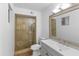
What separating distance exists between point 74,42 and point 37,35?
0.96m

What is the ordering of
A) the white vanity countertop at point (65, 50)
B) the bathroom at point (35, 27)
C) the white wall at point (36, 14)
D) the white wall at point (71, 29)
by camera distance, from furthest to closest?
the white wall at point (36, 14), the bathroom at point (35, 27), the white wall at point (71, 29), the white vanity countertop at point (65, 50)

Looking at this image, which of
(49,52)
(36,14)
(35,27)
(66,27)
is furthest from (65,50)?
(36,14)

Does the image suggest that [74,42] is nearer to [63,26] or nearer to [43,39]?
[63,26]

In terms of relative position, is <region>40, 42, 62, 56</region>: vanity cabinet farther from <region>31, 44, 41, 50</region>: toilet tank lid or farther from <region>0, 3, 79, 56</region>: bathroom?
<region>31, 44, 41, 50</region>: toilet tank lid

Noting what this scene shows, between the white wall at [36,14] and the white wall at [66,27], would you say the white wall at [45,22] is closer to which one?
the white wall at [66,27]

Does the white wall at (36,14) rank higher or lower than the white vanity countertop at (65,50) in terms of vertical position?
higher

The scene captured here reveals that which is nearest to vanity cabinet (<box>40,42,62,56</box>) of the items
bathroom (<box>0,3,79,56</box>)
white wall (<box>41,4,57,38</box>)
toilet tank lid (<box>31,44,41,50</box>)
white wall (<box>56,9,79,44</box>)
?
bathroom (<box>0,3,79,56</box>)

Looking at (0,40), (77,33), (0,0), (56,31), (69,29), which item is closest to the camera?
(0,40)

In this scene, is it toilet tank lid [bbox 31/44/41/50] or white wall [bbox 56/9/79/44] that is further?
toilet tank lid [bbox 31/44/41/50]

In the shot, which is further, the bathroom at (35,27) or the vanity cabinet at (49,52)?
the bathroom at (35,27)

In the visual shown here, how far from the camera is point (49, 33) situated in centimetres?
209

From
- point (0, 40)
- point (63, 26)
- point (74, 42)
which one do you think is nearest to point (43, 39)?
point (63, 26)

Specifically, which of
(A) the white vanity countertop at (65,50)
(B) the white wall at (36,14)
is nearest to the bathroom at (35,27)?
(B) the white wall at (36,14)

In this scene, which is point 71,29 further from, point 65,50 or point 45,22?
point 45,22
